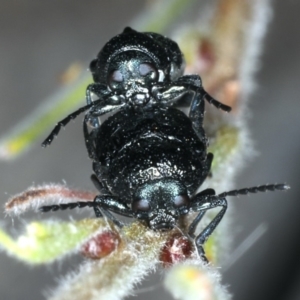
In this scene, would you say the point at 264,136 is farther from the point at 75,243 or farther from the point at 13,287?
the point at 75,243

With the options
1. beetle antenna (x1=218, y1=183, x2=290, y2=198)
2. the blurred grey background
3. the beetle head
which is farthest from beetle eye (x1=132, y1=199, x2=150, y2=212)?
the blurred grey background

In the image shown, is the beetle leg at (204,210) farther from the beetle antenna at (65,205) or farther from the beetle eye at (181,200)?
the beetle antenna at (65,205)

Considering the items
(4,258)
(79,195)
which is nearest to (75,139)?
(4,258)

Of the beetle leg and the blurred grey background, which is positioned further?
the blurred grey background

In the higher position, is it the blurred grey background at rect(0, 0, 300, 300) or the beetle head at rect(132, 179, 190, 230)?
the blurred grey background at rect(0, 0, 300, 300)

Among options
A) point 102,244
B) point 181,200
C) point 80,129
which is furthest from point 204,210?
point 80,129

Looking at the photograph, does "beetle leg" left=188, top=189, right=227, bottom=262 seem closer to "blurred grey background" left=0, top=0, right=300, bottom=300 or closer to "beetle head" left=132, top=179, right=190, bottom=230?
"beetle head" left=132, top=179, right=190, bottom=230
